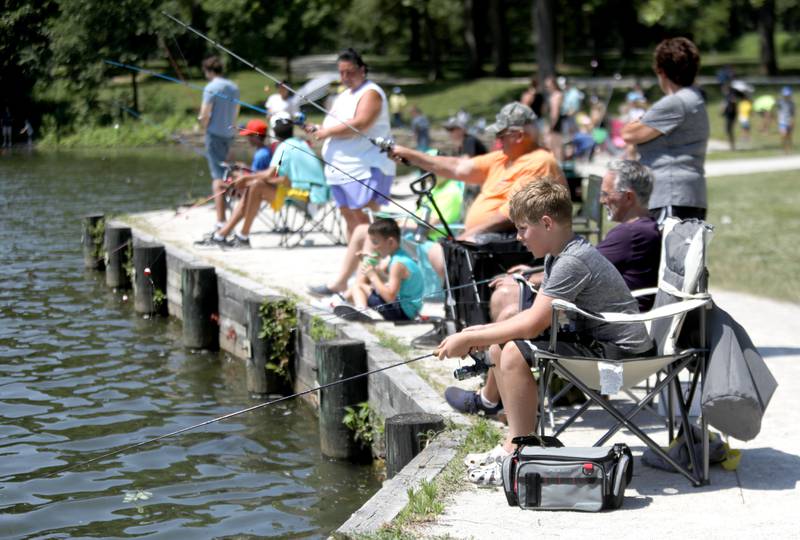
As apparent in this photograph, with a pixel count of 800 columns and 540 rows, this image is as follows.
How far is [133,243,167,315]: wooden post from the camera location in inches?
460

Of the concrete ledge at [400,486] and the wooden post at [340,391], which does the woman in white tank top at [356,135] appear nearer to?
the wooden post at [340,391]

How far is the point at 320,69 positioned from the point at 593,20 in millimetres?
14559

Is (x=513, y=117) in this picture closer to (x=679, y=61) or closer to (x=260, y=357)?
(x=679, y=61)

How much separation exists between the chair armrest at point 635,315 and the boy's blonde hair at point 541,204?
17.0 inches

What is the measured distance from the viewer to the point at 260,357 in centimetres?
897

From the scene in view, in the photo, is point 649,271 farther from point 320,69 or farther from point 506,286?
point 320,69

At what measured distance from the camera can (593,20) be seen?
6138 cm

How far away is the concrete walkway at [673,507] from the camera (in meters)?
4.62

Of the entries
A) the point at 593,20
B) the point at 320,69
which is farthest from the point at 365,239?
the point at 593,20

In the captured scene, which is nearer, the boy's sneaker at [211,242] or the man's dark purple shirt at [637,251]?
the man's dark purple shirt at [637,251]

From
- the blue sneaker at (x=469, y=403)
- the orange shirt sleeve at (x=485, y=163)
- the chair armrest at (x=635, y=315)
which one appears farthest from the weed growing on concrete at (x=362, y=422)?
the chair armrest at (x=635, y=315)

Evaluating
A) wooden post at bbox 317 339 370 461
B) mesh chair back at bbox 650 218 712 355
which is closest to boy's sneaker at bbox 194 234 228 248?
wooden post at bbox 317 339 370 461

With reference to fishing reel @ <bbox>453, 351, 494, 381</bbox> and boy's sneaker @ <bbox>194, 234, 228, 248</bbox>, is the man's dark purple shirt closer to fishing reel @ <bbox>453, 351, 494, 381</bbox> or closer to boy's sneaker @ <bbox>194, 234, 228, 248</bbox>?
fishing reel @ <bbox>453, 351, 494, 381</bbox>

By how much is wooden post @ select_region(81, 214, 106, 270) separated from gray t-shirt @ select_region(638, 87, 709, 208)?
8.30m
